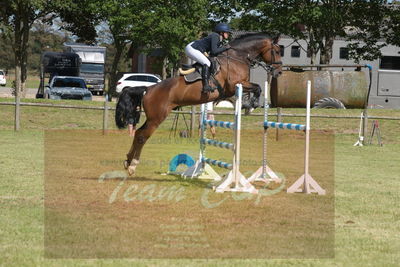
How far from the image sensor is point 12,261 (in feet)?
20.1

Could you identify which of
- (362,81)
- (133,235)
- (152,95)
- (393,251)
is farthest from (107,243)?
(362,81)

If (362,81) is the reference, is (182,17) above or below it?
above

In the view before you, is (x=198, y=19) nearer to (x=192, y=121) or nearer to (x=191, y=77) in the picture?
(x=192, y=121)

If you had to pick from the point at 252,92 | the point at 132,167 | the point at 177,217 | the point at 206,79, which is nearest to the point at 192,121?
the point at 252,92

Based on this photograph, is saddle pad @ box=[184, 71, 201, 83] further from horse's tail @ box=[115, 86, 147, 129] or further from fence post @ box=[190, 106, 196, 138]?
fence post @ box=[190, 106, 196, 138]

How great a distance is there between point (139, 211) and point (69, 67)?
42.1 m

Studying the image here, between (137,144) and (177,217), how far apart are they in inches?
143

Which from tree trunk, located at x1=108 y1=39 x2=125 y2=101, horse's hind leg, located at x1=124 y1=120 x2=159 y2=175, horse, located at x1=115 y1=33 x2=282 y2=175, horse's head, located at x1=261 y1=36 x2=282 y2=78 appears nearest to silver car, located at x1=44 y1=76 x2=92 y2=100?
tree trunk, located at x1=108 y1=39 x2=125 y2=101

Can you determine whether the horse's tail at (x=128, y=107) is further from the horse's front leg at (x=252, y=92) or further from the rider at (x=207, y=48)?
the horse's front leg at (x=252, y=92)

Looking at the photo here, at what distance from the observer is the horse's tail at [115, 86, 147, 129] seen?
12.4 metres

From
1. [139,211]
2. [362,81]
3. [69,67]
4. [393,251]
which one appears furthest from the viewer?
[69,67]

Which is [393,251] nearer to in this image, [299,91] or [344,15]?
[299,91]

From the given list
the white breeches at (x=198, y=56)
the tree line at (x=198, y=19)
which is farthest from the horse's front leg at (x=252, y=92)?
the tree line at (x=198, y=19)

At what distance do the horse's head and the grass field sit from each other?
2.07 metres
